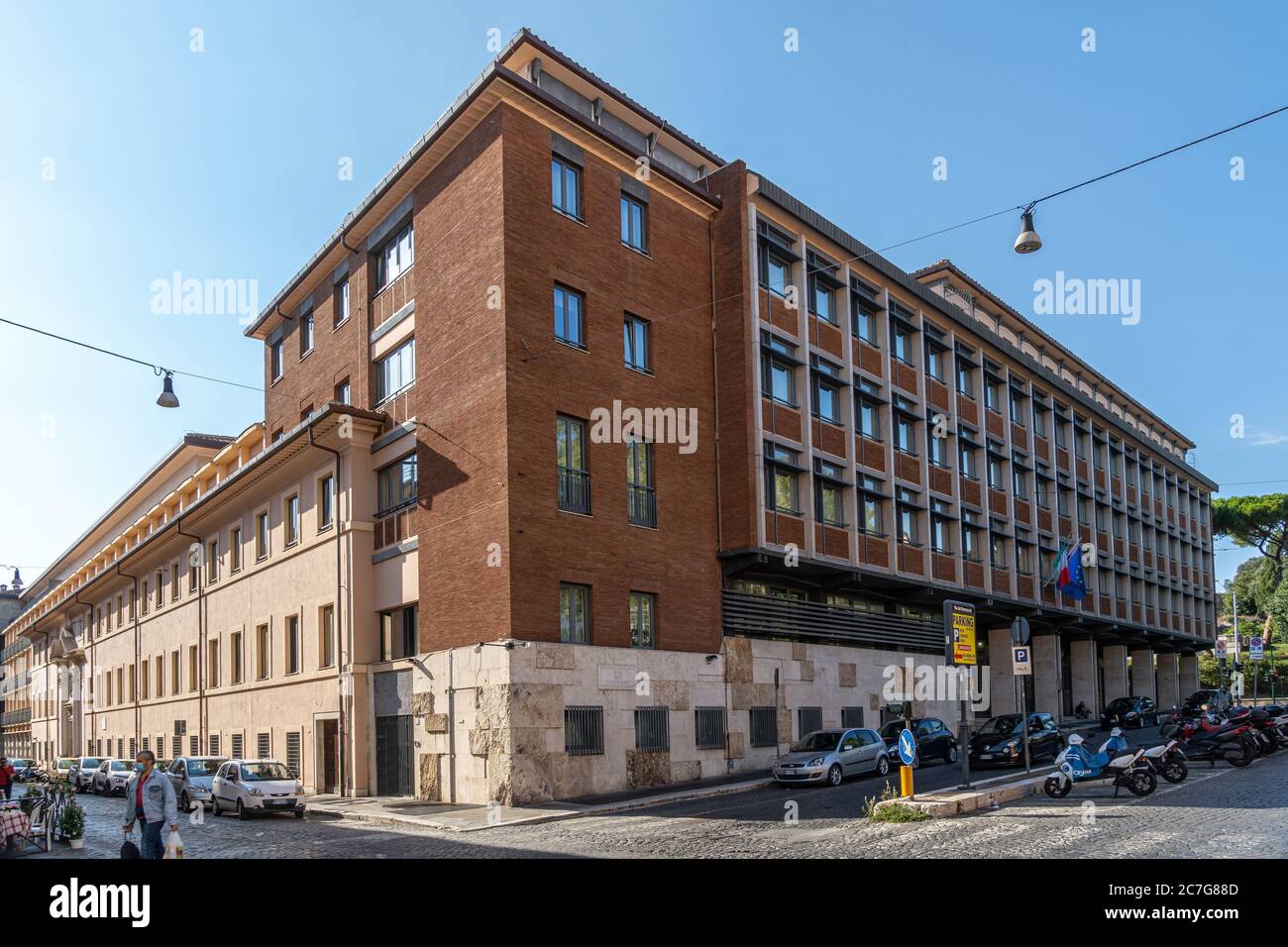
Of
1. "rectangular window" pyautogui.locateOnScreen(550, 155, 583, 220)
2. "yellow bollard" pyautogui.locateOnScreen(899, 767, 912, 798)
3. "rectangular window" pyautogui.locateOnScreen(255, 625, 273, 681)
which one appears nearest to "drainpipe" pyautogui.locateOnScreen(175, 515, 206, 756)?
"rectangular window" pyautogui.locateOnScreen(255, 625, 273, 681)

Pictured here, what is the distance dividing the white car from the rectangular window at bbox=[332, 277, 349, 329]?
14.9m

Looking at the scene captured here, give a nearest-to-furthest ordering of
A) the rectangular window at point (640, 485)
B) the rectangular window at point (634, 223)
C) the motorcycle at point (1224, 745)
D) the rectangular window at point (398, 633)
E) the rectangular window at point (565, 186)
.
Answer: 1. the motorcycle at point (1224, 745)
2. the rectangular window at point (565, 186)
3. the rectangular window at point (640, 485)
4. the rectangular window at point (398, 633)
5. the rectangular window at point (634, 223)

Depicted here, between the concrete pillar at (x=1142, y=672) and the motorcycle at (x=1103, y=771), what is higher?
the motorcycle at (x=1103, y=771)

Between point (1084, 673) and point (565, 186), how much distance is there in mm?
42633

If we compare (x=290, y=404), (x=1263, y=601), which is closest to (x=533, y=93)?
(x=290, y=404)

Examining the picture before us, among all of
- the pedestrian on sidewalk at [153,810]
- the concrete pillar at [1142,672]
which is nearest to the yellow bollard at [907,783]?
the pedestrian on sidewalk at [153,810]

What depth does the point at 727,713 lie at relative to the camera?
101 ft

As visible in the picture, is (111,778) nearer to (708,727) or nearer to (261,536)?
(261,536)

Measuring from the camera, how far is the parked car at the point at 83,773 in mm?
42178

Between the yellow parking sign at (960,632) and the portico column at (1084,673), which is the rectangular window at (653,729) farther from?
the portico column at (1084,673)

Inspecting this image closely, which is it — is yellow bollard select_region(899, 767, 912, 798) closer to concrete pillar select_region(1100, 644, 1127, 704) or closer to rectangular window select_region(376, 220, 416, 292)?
rectangular window select_region(376, 220, 416, 292)

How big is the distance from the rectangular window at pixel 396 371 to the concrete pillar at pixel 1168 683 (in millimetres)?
57122

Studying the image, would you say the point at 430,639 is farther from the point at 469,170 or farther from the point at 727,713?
the point at 469,170
